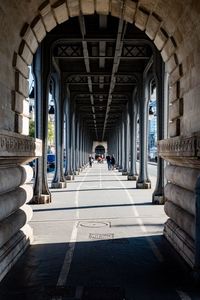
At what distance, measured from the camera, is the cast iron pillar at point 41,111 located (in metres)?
20.1

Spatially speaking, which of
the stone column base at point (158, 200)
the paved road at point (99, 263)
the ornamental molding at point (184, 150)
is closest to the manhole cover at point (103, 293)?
the paved road at point (99, 263)

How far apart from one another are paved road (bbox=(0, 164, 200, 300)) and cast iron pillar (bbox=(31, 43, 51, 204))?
14.9ft

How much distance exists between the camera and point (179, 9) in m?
9.15

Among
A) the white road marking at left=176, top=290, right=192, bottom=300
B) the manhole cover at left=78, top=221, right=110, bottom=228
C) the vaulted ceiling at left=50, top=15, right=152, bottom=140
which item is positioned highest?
the vaulted ceiling at left=50, top=15, right=152, bottom=140

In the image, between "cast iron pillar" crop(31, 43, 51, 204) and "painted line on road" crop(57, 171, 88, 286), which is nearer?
"painted line on road" crop(57, 171, 88, 286)

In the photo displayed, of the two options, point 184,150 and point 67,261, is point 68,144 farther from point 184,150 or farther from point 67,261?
point 184,150

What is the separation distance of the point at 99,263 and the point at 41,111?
1227cm

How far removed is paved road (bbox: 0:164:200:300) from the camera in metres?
7.08

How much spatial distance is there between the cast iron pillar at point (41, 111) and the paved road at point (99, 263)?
14.9 ft

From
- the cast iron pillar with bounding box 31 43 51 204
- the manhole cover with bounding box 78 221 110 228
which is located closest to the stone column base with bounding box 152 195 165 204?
the cast iron pillar with bounding box 31 43 51 204

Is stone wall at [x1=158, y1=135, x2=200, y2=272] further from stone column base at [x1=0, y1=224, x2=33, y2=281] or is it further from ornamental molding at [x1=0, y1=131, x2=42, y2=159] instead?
stone column base at [x1=0, y1=224, x2=33, y2=281]

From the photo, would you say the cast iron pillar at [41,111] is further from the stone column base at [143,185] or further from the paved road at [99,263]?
the stone column base at [143,185]

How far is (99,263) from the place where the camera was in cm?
894

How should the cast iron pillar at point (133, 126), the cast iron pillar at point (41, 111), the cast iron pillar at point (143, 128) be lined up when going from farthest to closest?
the cast iron pillar at point (133, 126), the cast iron pillar at point (143, 128), the cast iron pillar at point (41, 111)
